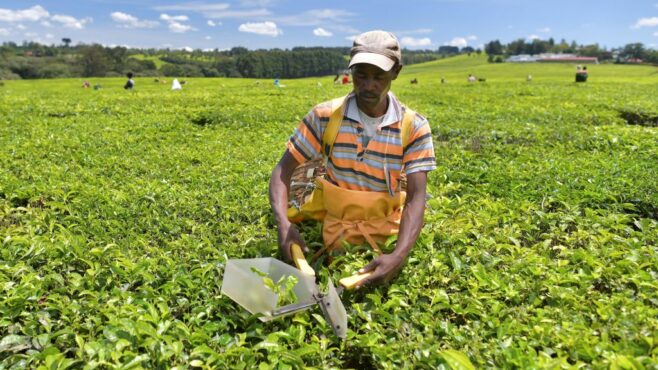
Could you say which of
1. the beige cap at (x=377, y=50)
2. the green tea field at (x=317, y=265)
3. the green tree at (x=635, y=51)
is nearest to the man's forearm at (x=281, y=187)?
the green tea field at (x=317, y=265)

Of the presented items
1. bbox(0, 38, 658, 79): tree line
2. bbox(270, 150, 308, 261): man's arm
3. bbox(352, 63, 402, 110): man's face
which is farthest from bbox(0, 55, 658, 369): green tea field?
bbox(0, 38, 658, 79): tree line

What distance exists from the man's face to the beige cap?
0.06m

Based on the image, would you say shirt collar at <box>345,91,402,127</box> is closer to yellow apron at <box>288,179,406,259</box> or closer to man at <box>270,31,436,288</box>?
man at <box>270,31,436,288</box>

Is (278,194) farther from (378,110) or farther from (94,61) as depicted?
(94,61)

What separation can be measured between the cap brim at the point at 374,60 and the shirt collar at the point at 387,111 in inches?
16.0

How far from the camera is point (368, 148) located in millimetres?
3484

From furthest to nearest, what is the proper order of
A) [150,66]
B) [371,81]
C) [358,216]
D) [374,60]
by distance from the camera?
[150,66] < [358,216] < [371,81] < [374,60]

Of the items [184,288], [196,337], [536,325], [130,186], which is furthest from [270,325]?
[130,186]

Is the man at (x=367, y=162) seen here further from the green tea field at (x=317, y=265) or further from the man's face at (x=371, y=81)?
the green tea field at (x=317, y=265)

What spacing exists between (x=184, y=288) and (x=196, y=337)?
0.58 m

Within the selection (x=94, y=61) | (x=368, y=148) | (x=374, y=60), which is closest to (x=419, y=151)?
(x=368, y=148)

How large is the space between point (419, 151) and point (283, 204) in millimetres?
1041

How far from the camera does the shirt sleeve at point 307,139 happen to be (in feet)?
11.6

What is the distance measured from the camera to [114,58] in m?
76.6
